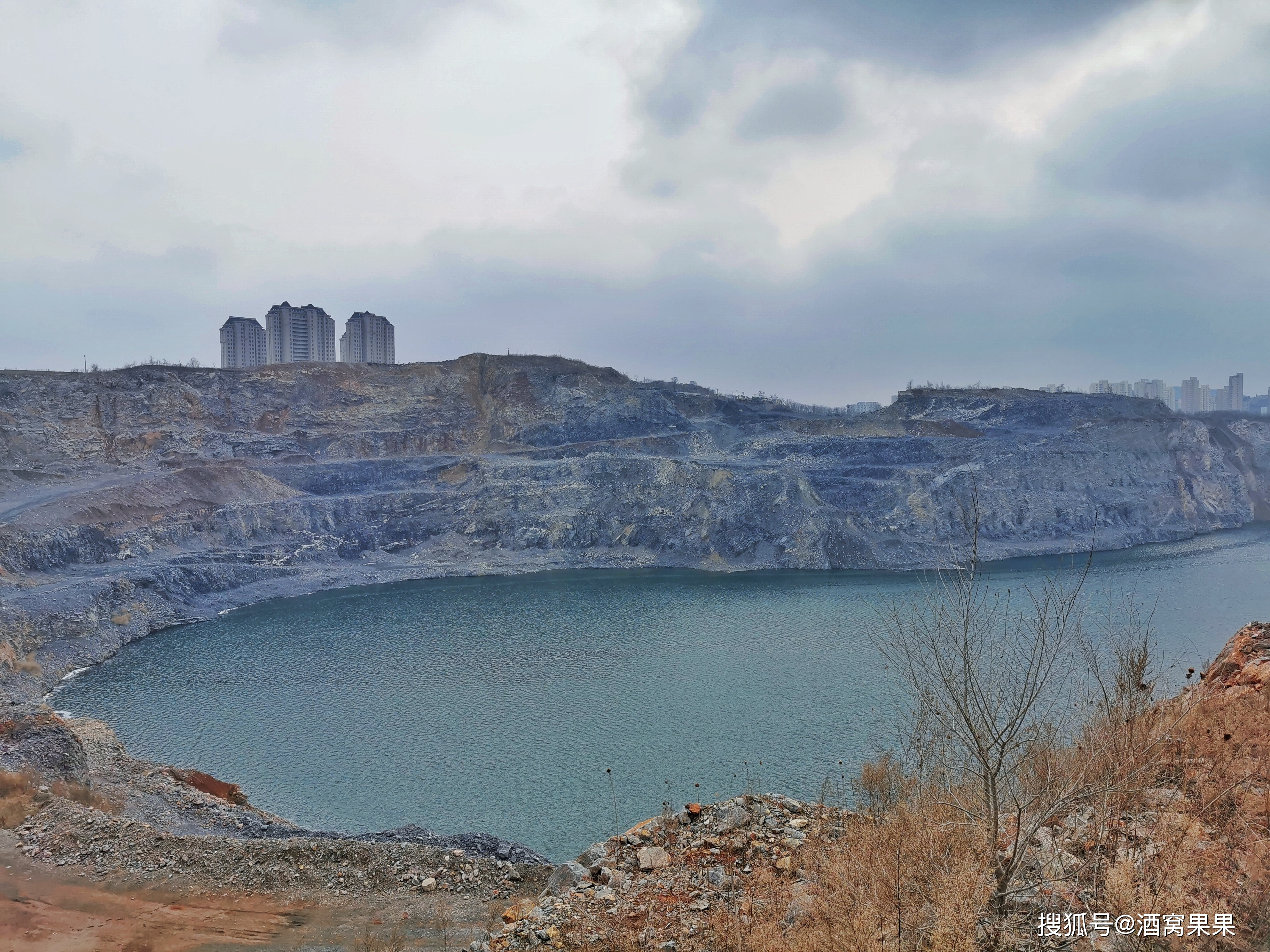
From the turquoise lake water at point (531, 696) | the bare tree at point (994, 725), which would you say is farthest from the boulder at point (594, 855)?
the turquoise lake water at point (531, 696)

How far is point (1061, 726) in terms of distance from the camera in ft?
25.6

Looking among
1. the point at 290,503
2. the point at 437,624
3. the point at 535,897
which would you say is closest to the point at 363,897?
the point at 535,897

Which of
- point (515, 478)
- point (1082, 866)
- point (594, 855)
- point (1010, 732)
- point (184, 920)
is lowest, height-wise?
point (184, 920)

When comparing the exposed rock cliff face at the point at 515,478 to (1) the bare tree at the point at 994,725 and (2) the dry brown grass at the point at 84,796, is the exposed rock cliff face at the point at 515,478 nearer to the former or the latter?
(2) the dry brown grass at the point at 84,796

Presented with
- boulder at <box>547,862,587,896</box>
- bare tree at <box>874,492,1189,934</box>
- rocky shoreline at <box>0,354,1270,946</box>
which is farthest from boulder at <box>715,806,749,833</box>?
rocky shoreline at <box>0,354,1270,946</box>

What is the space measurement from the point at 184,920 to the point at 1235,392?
15862 centimetres

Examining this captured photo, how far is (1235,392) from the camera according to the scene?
123938mm

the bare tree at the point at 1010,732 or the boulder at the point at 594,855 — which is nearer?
the bare tree at the point at 1010,732

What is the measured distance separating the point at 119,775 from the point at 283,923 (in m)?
9.96

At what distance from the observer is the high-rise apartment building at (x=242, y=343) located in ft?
250

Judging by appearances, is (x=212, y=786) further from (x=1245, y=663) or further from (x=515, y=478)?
(x=515, y=478)

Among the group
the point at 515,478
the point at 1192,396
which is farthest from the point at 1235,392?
the point at 515,478

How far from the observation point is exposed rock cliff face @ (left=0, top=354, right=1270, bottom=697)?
42656 millimetres

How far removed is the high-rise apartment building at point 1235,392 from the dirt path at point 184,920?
506 ft
